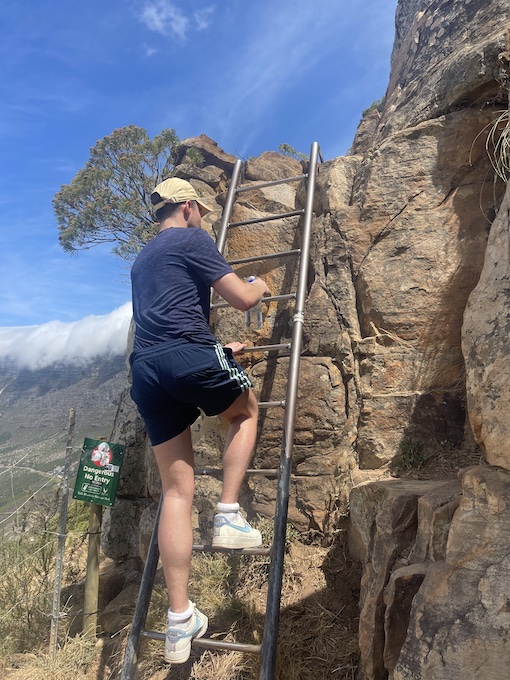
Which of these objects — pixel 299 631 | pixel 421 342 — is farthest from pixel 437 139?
pixel 299 631

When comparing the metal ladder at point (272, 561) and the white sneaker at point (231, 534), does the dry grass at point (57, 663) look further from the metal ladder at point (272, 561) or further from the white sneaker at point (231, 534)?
the white sneaker at point (231, 534)

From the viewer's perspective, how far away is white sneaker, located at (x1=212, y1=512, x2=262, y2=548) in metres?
2.59

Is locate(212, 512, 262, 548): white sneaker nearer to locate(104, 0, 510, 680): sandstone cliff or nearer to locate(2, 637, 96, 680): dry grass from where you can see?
locate(104, 0, 510, 680): sandstone cliff

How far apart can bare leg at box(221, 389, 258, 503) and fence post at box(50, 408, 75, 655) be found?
205 centimetres

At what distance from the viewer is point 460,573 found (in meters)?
1.87

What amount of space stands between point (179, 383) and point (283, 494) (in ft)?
3.24

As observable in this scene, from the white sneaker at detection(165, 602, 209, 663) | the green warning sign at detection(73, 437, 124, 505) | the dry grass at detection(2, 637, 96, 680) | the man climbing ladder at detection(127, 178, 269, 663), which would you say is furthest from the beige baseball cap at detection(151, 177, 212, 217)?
the dry grass at detection(2, 637, 96, 680)

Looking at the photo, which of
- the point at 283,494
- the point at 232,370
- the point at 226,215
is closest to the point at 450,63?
the point at 226,215

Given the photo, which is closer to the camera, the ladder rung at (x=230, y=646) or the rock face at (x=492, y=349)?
the rock face at (x=492, y=349)

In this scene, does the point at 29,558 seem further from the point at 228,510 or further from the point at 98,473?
the point at 228,510

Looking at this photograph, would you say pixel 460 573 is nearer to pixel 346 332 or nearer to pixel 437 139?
pixel 346 332

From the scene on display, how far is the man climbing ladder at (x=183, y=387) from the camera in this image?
2420 mm

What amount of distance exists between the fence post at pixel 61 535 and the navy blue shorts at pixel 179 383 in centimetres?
194

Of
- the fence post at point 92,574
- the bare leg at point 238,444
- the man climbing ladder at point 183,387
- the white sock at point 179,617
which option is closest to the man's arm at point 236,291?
the man climbing ladder at point 183,387
